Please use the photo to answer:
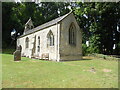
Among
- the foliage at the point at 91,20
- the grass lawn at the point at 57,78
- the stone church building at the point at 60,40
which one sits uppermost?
the foliage at the point at 91,20

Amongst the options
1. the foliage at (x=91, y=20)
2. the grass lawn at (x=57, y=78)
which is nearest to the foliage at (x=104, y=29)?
the foliage at (x=91, y=20)

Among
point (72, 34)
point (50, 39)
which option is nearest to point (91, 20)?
point (72, 34)

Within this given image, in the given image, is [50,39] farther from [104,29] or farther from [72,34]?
[104,29]

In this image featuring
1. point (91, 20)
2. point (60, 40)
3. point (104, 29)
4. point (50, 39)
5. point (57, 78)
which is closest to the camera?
point (57, 78)

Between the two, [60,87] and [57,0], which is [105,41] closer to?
[60,87]

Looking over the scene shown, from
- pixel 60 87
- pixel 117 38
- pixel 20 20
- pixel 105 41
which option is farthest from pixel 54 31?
pixel 20 20

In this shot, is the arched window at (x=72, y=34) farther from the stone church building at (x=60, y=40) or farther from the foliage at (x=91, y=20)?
the foliage at (x=91, y=20)

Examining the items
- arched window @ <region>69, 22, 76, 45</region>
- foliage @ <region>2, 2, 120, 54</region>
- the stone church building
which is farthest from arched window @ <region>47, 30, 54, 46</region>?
foliage @ <region>2, 2, 120, 54</region>

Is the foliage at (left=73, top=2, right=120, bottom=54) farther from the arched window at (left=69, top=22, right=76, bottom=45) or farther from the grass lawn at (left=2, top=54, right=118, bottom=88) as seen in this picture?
the grass lawn at (left=2, top=54, right=118, bottom=88)

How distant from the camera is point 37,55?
24172 mm

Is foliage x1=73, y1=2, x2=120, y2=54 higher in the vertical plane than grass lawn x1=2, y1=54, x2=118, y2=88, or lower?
higher

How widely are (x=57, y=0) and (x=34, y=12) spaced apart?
13.7 m

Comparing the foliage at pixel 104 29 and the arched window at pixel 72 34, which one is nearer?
the arched window at pixel 72 34

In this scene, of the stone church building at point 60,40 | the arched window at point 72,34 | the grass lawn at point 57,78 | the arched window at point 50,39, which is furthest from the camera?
the arched window at point 72,34
